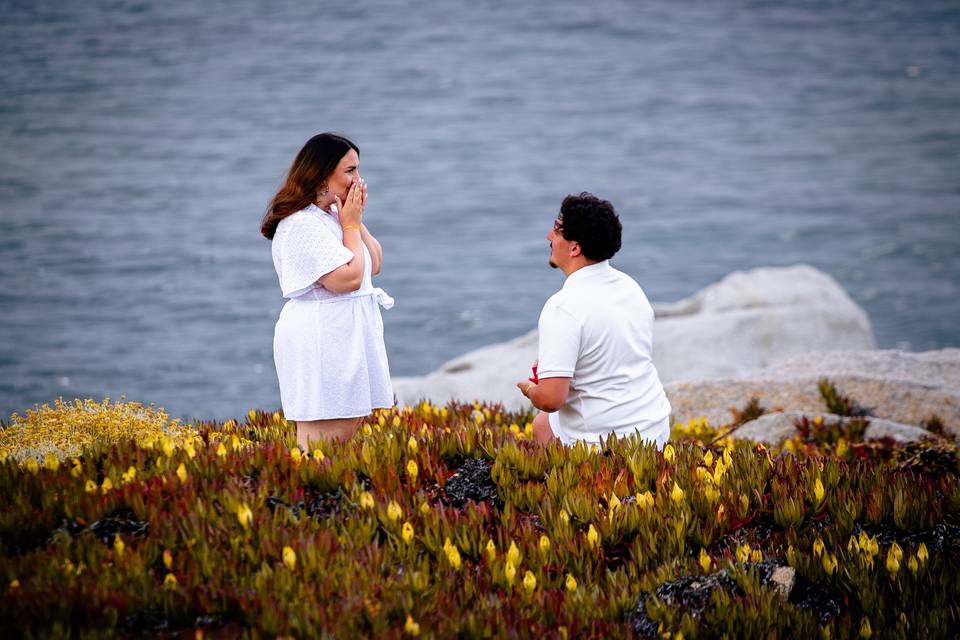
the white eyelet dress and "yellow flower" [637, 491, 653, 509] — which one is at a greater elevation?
the white eyelet dress

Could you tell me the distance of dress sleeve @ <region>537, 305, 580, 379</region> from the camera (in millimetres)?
5684

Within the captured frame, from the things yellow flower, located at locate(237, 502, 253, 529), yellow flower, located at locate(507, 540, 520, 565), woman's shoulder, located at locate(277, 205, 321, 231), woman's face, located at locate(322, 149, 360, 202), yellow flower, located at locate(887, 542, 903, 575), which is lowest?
yellow flower, located at locate(887, 542, 903, 575)

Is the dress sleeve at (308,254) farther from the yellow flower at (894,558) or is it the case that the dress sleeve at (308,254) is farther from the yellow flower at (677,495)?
the yellow flower at (894,558)

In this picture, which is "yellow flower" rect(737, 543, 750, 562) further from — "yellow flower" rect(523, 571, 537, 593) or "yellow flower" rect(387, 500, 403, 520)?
"yellow flower" rect(387, 500, 403, 520)

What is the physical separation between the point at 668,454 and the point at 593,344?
75 centimetres

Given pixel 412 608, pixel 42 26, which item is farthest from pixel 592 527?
pixel 42 26

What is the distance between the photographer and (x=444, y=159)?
43562 millimetres

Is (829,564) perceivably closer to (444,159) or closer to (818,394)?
(818,394)

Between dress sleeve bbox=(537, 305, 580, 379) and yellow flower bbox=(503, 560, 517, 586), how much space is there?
1433 millimetres

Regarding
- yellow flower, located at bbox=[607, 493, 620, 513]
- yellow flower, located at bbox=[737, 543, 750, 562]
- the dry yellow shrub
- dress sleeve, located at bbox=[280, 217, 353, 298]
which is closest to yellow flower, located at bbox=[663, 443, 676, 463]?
yellow flower, located at bbox=[607, 493, 620, 513]

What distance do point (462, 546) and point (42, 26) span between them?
6101 centimetres

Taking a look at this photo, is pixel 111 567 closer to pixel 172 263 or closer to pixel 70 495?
pixel 70 495

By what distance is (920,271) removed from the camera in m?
28.6

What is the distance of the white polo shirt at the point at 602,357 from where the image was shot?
226 inches
